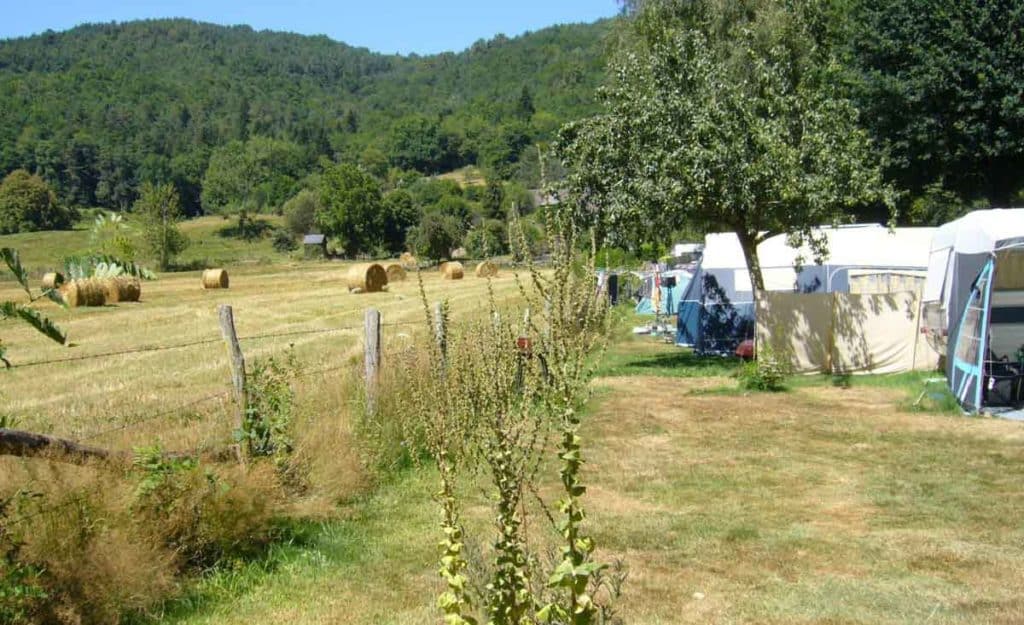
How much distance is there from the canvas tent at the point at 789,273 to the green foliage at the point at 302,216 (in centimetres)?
7799

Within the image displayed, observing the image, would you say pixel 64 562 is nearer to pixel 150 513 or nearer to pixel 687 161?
pixel 150 513

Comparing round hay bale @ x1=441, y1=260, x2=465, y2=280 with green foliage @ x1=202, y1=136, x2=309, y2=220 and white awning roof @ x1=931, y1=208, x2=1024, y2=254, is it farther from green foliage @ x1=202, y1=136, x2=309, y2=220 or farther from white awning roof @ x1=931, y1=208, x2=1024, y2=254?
green foliage @ x1=202, y1=136, x2=309, y2=220

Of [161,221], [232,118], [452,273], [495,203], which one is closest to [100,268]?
[452,273]

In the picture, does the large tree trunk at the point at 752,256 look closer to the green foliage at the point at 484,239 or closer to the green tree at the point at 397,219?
the green foliage at the point at 484,239

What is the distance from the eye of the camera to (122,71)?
7042 inches

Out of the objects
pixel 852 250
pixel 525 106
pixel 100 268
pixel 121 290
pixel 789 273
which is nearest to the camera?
pixel 100 268

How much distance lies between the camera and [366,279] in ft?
117

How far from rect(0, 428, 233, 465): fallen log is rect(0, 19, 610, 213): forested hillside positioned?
8394 cm

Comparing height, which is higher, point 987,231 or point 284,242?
point 284,242

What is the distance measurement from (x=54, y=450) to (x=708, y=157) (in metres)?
12.4

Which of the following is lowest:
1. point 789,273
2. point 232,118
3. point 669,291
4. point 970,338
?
point 669,291

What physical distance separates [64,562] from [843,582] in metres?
4.71

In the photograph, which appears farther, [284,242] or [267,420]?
[284,242]

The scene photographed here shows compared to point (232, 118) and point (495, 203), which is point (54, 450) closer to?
point (495, 203)
